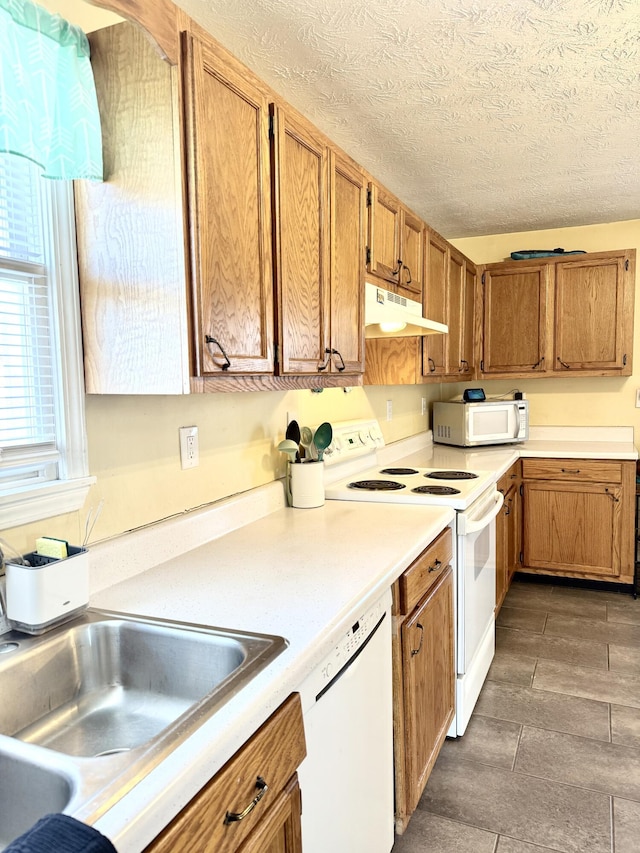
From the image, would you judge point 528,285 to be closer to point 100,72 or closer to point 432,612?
point 432,612

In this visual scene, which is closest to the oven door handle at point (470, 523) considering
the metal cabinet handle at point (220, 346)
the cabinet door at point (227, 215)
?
the cabinet door at point (227, 215)

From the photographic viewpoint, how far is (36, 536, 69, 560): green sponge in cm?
117

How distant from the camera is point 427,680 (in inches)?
72.7

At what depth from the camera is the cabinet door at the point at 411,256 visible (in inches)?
101

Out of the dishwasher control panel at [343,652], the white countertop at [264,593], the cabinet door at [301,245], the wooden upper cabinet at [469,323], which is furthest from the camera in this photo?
the wooden upper cabinet at [469,323]

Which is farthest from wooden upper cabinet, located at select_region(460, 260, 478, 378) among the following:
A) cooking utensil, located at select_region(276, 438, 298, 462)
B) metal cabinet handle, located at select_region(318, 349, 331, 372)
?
metal cabinet handle, located at select_region(318, 349, 331, 372)

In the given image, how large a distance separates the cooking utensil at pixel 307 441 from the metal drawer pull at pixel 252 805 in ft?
4.79

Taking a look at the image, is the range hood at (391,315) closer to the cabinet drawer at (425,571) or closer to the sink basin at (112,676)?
the cabinet drawer at (425,571)

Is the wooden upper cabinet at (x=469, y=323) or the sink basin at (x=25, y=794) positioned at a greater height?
the wooden upper cabinet at (x=469, y=323)

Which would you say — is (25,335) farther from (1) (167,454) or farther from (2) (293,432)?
(2) (293,432)

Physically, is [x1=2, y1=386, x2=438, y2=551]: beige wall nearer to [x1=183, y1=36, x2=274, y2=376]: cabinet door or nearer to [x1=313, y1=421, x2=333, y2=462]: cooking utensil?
[x1=313, y1=421, x2=333, y2=462]: cooking utensil

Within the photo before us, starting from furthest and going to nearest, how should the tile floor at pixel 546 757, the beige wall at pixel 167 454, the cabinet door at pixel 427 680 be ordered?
1. the tile floor at pixel 546 757
2. the cabinet door at pixel 427 680
3. the beige wall at pixel 167 454

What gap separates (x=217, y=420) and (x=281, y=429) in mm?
420

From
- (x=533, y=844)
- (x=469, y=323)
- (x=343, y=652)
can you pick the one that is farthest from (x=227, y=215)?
(x=469, y=323)
